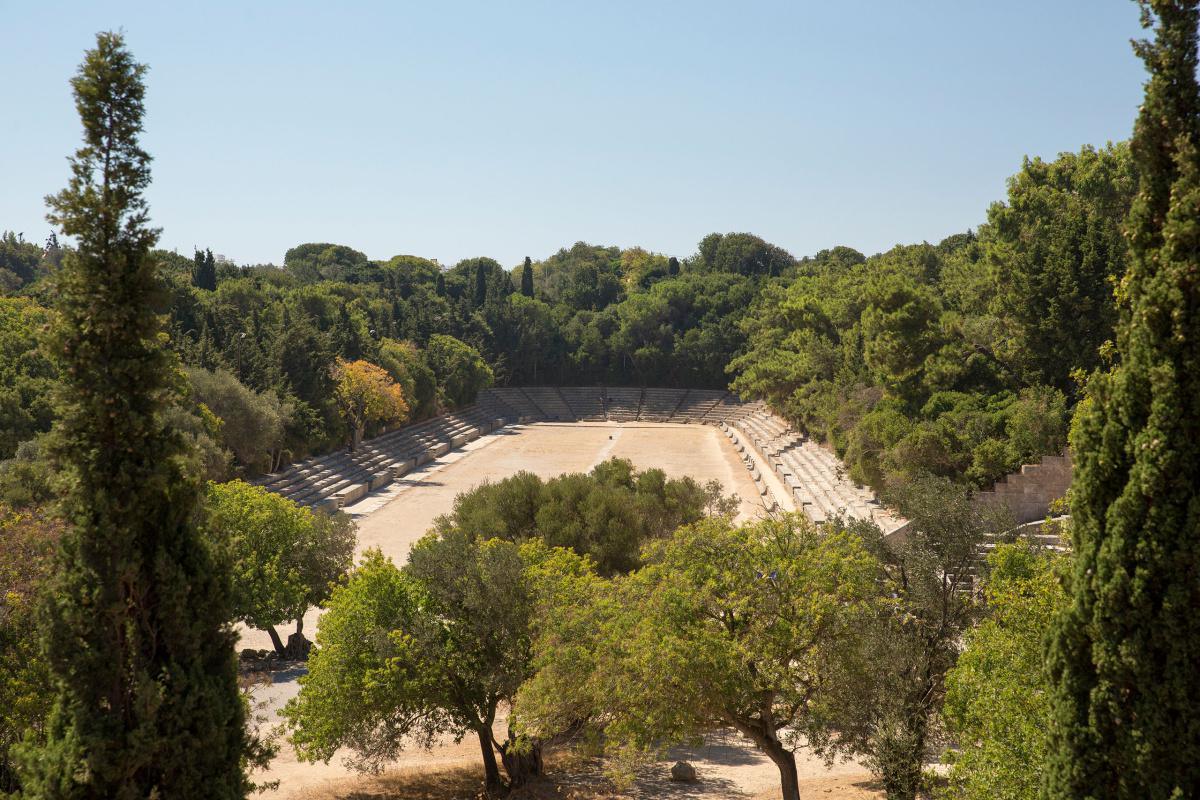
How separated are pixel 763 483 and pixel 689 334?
36140mm

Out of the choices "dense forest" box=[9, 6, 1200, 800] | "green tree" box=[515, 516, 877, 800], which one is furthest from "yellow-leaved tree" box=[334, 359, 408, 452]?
"green tree" box=[515, 516, 877, 800]

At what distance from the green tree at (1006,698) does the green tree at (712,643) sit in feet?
4.79

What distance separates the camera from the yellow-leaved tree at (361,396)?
46.6m

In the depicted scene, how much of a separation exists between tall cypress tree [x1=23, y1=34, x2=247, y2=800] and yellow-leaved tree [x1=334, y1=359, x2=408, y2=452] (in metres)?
37.7

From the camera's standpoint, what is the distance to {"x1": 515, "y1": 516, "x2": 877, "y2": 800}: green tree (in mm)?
11453

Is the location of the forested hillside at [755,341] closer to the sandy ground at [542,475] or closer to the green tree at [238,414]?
the green tree at [238,414]

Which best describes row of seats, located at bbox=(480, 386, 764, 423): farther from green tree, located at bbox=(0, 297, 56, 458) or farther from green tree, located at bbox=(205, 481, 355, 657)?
green tree, located at bbox=(205, 481, 355, 657)

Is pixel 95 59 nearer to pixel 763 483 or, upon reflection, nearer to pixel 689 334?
pixel 763 483

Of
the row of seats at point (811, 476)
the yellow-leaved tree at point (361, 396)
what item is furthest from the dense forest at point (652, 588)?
the yellow-leaved tree at point (361, 396)

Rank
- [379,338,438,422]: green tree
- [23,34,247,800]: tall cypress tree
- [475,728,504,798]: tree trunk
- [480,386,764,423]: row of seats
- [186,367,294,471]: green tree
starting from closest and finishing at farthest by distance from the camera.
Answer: [23,34,247,800]: tall cypress tree
[475,728,504,798]: tree trunk
[186,367,294,471]: green tree
[379,338,438,422]: green tree
[480,386,764,423]: row of seats

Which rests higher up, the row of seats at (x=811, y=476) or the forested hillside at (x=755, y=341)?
the forested hillside at (x=755, y=341)

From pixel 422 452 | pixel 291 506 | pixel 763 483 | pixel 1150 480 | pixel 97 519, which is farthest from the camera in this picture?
pixel 422 452

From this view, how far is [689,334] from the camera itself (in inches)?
3024

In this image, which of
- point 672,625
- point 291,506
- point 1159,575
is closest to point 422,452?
point 291,506
